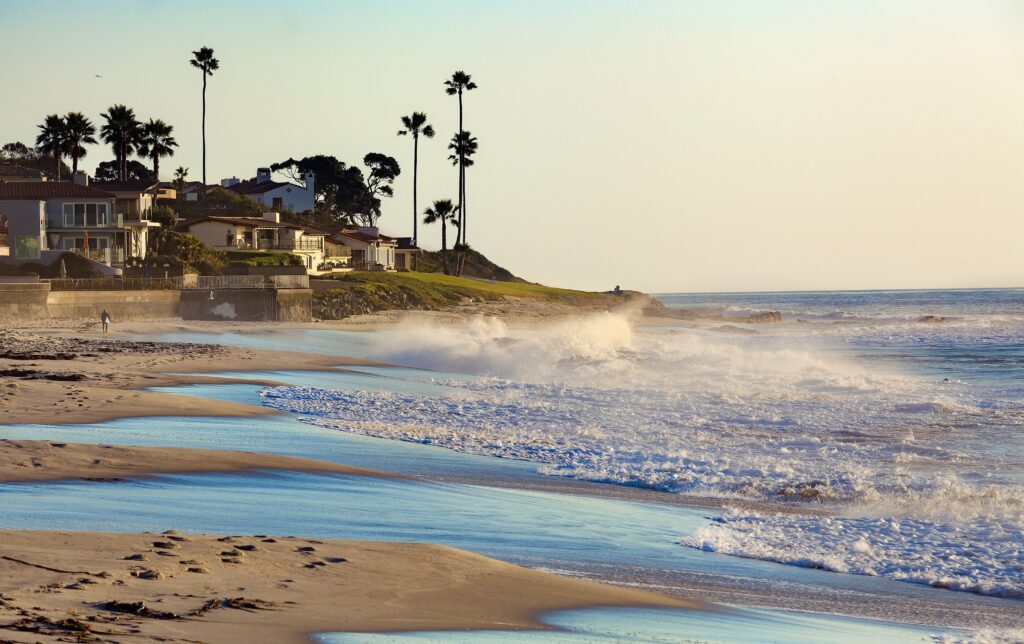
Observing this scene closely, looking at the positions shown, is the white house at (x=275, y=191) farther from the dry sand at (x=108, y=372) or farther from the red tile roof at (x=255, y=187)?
the dry sand at (x=108, y=372)

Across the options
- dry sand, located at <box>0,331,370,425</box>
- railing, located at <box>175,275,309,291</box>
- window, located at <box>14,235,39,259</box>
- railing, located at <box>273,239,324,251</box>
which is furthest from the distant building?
dry sand, located at <box>0,331,370,425</box>

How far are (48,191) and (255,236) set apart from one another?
20454 millimetres

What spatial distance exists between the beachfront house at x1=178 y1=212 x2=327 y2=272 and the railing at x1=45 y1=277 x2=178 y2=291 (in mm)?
29756

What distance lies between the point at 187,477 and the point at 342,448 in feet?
12.3

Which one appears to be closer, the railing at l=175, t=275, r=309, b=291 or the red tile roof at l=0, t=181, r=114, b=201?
the railing at l=175, t=275, r=309, b=291

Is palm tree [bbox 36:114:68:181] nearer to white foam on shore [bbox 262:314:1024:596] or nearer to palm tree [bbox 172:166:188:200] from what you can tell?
palm tree [bbox 172:166:188:200]

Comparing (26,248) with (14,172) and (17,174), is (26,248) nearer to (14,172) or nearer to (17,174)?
(17,174)

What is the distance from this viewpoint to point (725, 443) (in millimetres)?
19000

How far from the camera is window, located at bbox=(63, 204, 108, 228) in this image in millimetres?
70688

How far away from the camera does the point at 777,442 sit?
63.1ft

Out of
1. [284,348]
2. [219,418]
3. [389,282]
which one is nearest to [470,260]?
[389,282]

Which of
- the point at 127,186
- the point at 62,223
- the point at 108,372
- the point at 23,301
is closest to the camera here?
the point at 108,372

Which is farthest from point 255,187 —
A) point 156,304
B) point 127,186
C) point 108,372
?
point 108,372

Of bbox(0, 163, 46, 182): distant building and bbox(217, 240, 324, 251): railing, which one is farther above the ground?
bbox(0, 163, 46, 182): distant building
